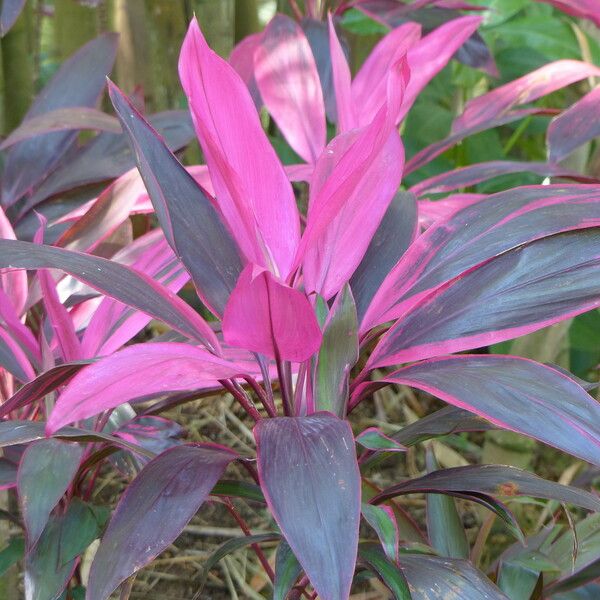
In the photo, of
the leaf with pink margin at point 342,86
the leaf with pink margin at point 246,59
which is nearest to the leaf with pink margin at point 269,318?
the leaf with pink margin at point 342,86

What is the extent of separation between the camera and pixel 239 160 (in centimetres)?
55

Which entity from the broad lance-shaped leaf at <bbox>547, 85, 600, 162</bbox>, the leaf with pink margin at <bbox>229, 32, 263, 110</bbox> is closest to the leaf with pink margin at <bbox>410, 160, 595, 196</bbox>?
the broad lance-shaped leaf at <bbox>547, 85, 600, 162</bbox>

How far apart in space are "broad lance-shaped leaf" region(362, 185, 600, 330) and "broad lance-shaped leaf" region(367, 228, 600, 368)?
1 centimetres

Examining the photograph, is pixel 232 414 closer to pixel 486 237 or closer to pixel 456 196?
pixel 456 196

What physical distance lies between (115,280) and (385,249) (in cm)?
23

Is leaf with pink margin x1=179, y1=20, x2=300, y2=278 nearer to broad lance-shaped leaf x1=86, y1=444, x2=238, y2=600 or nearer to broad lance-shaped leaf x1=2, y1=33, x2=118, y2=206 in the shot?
broad lance-shaped leaf x1=86, y1=444, x2=238, y2=600

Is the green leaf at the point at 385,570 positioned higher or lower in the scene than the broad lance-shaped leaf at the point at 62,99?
lower

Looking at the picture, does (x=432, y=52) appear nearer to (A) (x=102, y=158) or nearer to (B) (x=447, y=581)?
(A) (x=102, y=158)

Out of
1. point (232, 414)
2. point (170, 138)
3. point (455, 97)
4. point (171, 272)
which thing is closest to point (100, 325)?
point (171, 272)

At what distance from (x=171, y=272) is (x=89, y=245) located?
10cm

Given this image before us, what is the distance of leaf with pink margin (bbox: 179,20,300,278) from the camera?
1.72ft

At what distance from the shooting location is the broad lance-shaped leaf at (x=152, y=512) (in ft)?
1.55

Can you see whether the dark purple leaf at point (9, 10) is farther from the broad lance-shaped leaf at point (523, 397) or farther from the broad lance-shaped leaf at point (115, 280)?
the broad lance-shaped leaf at point (523, 397)

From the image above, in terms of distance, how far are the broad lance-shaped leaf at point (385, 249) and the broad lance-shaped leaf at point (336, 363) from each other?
72 mm
